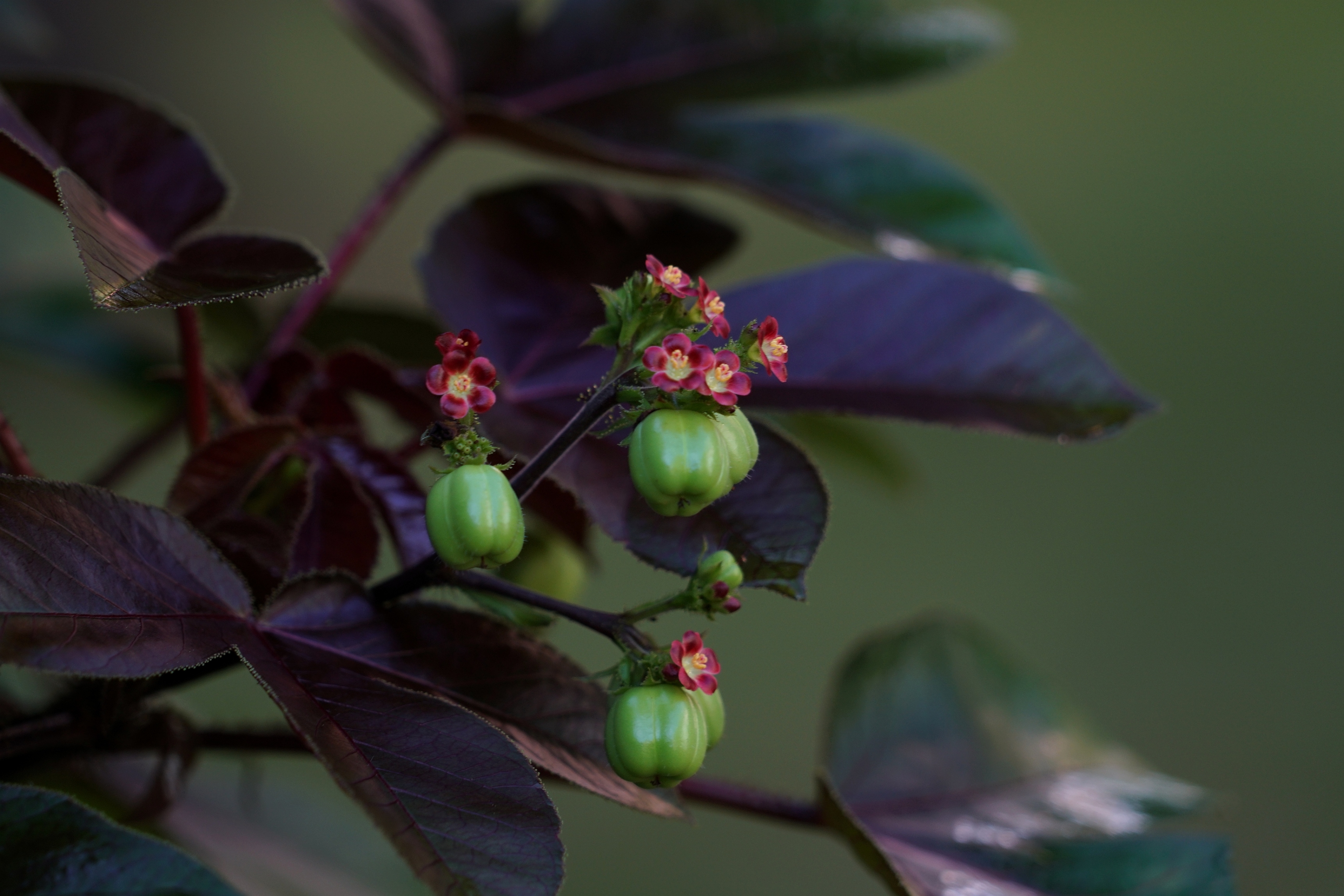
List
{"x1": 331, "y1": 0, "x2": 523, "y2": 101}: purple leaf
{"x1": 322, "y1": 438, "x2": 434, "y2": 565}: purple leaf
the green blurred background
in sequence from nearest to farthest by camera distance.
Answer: {"x1": 322, "y1": 438, "x2": 434, "y2": 565}: purple leaf → {"x1": 331, "y1": 0, "x2": 523, "y2": 101}: purple leaf → the green blurred background

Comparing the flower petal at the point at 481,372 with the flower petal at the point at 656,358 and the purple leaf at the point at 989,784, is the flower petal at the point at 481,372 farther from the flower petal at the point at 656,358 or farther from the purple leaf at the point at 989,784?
the purple leaf at the point at 989,784

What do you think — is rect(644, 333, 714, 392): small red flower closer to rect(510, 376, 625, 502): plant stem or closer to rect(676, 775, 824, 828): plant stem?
rect(510, 376, 625, 502): plant stem

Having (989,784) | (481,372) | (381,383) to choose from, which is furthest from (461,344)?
(989,784)

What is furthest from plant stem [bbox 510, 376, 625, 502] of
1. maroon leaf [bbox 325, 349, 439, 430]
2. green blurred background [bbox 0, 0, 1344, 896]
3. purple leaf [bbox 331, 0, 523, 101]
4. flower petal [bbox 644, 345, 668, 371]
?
green blurred background [bbox 0, 0, 1344, 896]

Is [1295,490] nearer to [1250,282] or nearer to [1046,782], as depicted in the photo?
[1250,282]

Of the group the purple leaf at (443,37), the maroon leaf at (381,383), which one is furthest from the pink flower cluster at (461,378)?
the purple leaf at (443,37)

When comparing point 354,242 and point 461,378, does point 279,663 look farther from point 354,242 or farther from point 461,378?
point 354,242
